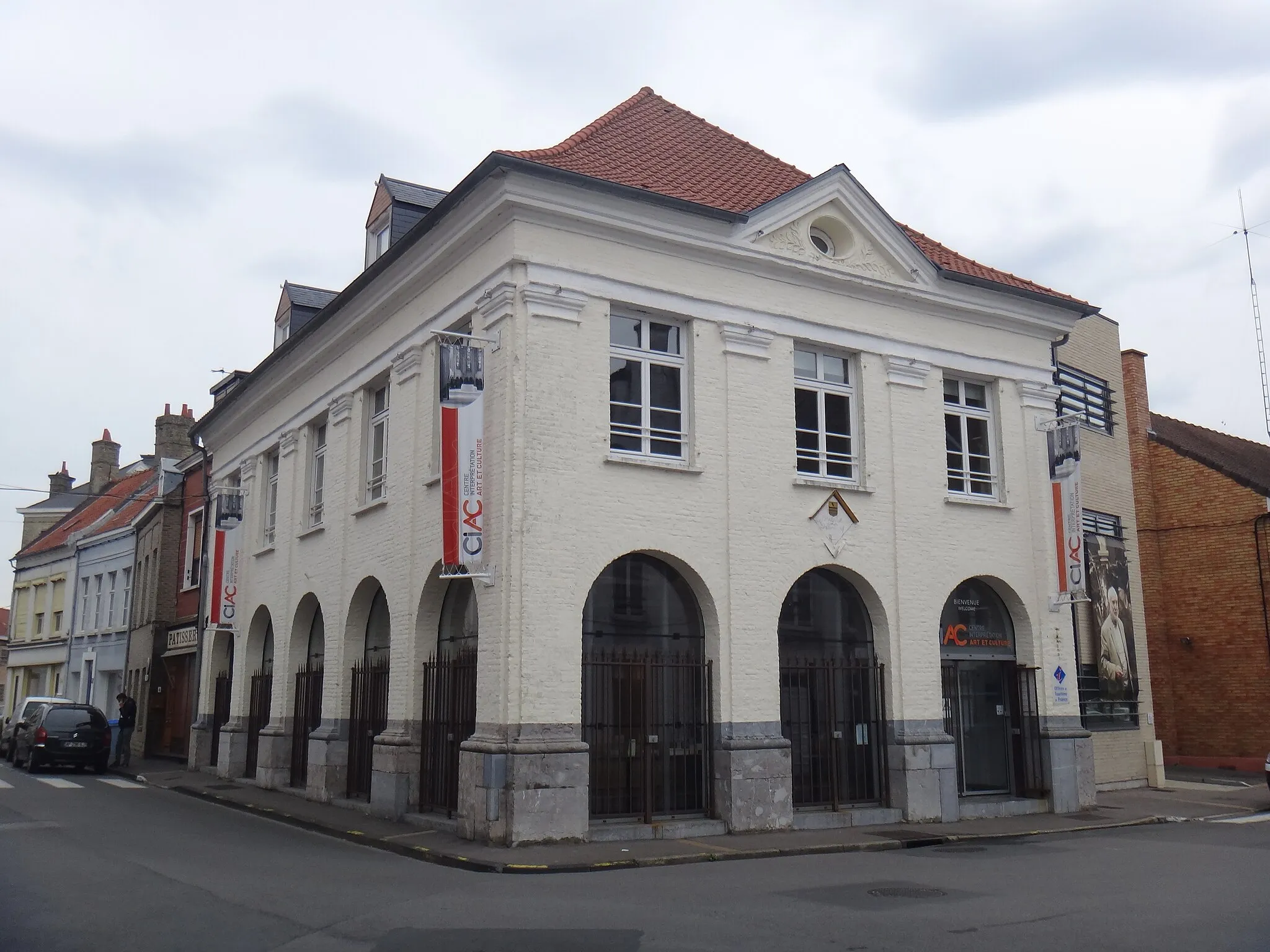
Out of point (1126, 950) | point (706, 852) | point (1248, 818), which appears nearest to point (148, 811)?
point (706, 852)

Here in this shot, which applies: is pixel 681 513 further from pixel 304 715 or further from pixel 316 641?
pixel 304 715

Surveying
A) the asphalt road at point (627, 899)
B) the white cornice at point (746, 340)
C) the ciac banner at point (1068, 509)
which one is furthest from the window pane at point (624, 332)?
the ciac banner at point (1068, 509)

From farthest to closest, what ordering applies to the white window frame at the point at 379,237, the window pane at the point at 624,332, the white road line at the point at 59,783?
the white road line at the point at 59,783
the white window frame at the point at 379,237
the window pane at the point at 624,332

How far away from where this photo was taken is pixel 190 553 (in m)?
29.7

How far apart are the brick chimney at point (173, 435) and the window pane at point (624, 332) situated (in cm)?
2304

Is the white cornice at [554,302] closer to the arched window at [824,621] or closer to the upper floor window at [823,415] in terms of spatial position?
the upper floor window at [823,415]

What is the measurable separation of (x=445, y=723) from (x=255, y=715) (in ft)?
29.7

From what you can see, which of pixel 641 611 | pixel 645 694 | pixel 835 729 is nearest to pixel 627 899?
pixel 645 694

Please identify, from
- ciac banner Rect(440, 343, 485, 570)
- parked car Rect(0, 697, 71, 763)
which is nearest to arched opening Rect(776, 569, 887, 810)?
ciac banner Rect(440, 343, 485, 570)

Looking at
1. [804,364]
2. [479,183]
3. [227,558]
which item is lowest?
[227,558]

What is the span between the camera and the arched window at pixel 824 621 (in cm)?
1602

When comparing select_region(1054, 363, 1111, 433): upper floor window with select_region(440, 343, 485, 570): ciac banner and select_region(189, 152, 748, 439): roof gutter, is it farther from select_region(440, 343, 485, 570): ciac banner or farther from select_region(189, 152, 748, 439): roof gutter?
select_region(440, 343, 485, 570): ciac banner

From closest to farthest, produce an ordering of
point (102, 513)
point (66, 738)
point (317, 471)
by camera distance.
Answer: point (317, 471) → point (66, 738) → point (102, 513)

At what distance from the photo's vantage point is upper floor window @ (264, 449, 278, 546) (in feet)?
75.5
